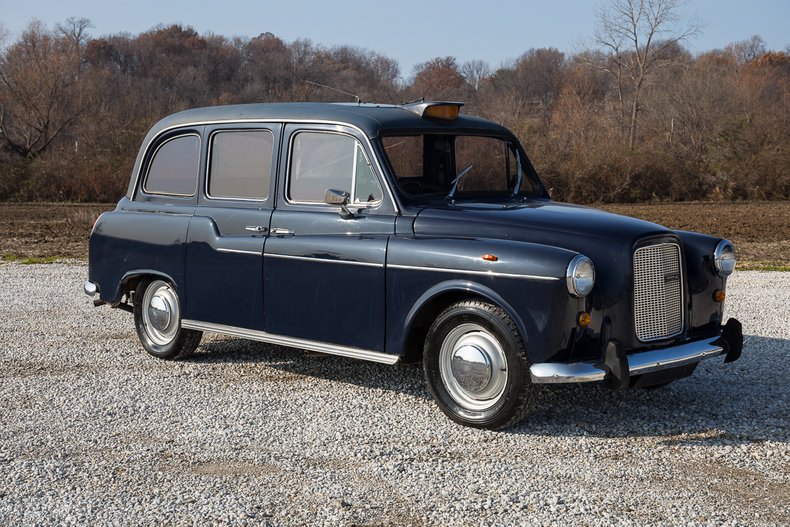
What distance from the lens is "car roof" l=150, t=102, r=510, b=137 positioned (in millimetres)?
6660

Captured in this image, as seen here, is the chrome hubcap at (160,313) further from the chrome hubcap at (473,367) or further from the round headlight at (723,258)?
the round headlight at (723,258)

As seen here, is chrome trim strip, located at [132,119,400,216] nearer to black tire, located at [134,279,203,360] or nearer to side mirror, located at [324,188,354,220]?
side mirror, located at [324,188,354,220]

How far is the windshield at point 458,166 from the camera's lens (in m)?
6.63

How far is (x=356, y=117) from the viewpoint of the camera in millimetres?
6668

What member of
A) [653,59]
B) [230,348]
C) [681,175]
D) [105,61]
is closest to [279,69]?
[105,61]

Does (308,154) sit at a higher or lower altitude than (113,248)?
higher

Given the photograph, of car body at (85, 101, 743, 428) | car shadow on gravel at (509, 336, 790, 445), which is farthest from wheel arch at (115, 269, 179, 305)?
car shadow on gravel at (509, 336, 790, 445)

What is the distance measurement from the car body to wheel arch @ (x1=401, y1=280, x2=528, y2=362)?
1 cm

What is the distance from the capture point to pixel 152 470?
16.6ft

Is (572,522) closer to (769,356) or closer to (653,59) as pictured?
(769,356)

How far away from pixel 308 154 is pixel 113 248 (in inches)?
87.3

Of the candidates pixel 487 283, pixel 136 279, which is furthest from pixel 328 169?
pixel 136 279

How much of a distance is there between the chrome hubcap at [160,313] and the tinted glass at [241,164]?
954 millimetres

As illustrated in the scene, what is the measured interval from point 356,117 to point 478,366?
2031 mm
